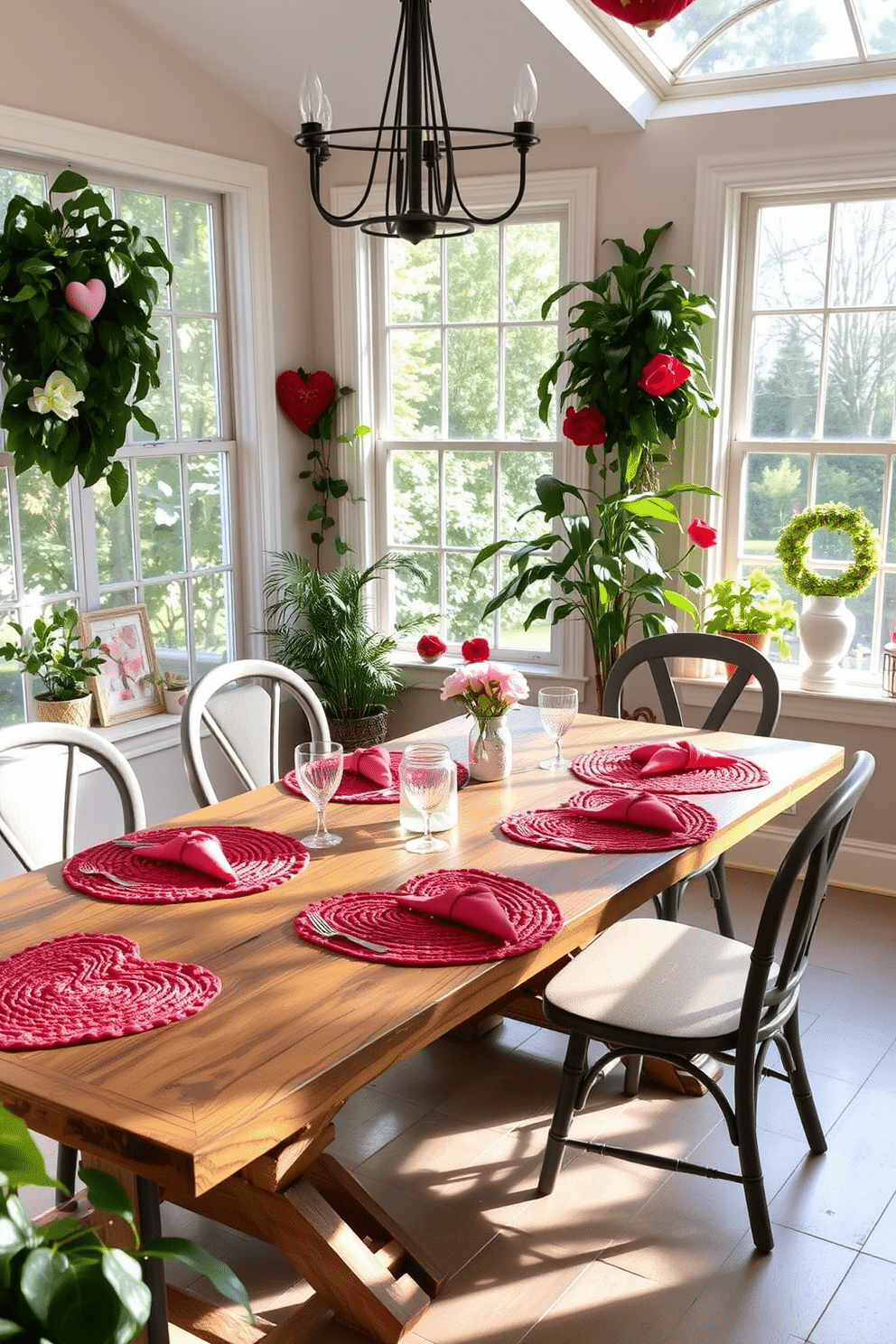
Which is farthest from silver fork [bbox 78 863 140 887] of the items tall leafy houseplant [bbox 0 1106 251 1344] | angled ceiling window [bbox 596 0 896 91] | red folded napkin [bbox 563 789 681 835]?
angled ceiling window [bbox 596 0 896 91]

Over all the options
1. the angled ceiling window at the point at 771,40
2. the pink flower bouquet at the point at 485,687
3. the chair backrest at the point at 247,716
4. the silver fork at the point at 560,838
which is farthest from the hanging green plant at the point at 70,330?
the silver fork at the point at 560,838

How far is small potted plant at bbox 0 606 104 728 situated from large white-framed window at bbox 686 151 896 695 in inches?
81.5

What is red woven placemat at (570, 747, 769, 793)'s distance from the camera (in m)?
2.59

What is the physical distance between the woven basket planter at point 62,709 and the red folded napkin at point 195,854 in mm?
1679

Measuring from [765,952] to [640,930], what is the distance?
51cm

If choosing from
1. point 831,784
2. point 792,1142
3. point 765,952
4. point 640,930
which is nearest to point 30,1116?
point 765,952

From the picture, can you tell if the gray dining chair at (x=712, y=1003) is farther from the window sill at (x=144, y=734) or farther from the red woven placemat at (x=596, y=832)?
the window sill at (x=144, y=734)

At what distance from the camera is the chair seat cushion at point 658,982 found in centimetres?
220

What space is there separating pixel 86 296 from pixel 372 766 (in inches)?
63.2

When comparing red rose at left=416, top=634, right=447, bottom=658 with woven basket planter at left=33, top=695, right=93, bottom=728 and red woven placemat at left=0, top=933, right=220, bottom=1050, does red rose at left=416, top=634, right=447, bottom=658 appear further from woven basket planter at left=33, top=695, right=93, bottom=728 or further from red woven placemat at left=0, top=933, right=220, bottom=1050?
red woven placemat at left=0, top=933, right=220, bottom=1050

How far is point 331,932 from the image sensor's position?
1.86 m

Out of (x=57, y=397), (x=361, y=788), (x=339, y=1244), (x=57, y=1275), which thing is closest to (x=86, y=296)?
(x=57, y=397)

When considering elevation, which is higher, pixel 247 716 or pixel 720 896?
pixel 247 716

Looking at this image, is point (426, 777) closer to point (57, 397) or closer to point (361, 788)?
point (361, 788)
